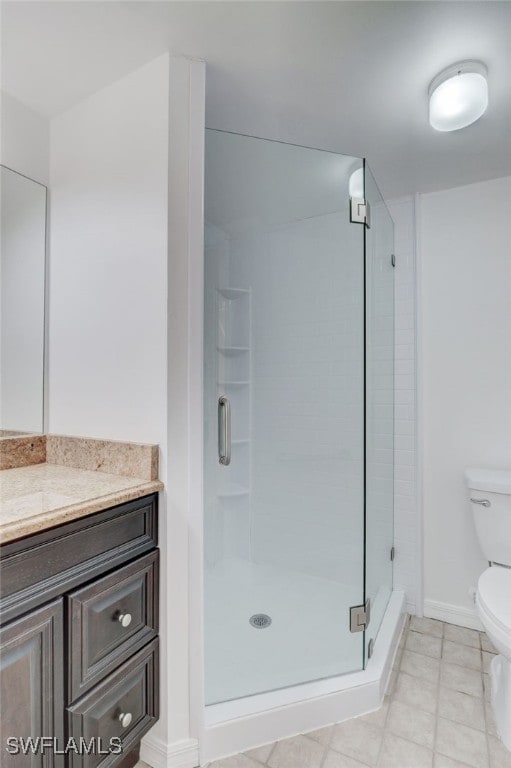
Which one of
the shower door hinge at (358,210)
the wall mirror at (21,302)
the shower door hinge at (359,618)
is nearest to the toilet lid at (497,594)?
the shower door hinge at (359,618)

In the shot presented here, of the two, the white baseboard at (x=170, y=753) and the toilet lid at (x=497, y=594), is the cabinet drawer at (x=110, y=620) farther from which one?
the toilet lid at (x=497, y=594)

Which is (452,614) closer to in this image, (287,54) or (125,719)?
(125,719)

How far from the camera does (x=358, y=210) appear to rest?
1.73 meters

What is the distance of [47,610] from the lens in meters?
0.94

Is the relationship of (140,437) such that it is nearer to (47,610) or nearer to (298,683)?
(47,610)

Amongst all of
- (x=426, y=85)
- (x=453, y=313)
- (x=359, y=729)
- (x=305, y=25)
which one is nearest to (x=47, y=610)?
(x=359, y=729)

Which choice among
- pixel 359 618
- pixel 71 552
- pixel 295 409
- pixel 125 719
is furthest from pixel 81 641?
pixel 295 409

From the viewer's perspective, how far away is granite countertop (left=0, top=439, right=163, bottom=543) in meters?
0.92

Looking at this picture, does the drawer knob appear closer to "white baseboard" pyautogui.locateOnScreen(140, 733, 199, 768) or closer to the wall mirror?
"white baseboard" pyautogui.locateOnScreen(140, 733, 199, 768)

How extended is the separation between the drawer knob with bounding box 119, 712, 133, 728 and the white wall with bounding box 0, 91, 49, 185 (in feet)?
6.31

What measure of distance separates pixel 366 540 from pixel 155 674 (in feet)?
3.37

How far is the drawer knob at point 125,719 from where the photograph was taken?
1.13 metres

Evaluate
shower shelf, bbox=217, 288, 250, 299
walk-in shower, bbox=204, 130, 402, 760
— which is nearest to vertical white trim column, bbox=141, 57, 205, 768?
walk-in shower, bbox=204, 130, 402, 760

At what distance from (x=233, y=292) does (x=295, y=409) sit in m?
0.70
